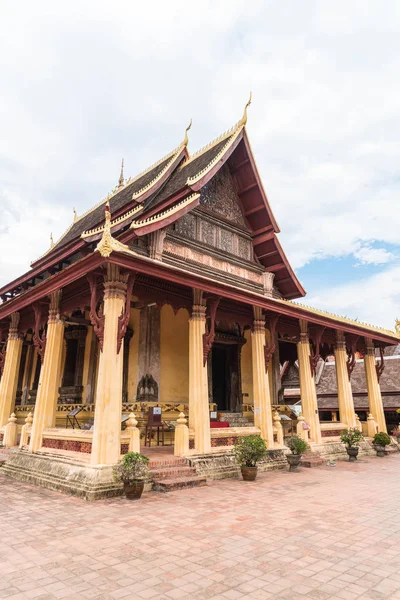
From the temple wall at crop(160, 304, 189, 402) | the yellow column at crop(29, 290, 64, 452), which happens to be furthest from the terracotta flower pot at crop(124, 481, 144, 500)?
the temple wall at crop(160, 304, 189, 402)

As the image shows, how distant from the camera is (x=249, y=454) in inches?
346

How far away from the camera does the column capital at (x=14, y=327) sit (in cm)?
1319

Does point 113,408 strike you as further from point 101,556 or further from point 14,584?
point 14,584

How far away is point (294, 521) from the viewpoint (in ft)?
18.4

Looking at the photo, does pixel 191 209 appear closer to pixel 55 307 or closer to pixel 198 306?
pixel 198 306

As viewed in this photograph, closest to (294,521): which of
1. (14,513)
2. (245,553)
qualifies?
(245,553)

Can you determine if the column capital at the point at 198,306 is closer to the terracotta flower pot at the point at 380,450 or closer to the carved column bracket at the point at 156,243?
the carved column bracket at the point at 156,243

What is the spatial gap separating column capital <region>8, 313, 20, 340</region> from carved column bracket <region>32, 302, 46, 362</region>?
6.64ft

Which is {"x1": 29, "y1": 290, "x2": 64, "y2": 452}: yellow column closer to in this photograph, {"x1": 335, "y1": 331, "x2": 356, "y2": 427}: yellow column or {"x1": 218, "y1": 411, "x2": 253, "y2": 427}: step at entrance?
{"x1": 218, "y1": 411, "x2": 253, "y2": 427}: step at entrance

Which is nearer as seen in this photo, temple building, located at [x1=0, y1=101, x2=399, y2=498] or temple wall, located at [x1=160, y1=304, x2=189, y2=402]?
temple building, located at [x1=0, y1=101, x2=399, y2=498]

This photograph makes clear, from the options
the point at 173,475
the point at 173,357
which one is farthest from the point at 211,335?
the point at 173,475

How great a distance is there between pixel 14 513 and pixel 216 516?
9.72 ft

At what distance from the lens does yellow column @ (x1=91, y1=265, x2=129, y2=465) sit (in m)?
7.63

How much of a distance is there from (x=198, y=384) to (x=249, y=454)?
1.96 m
